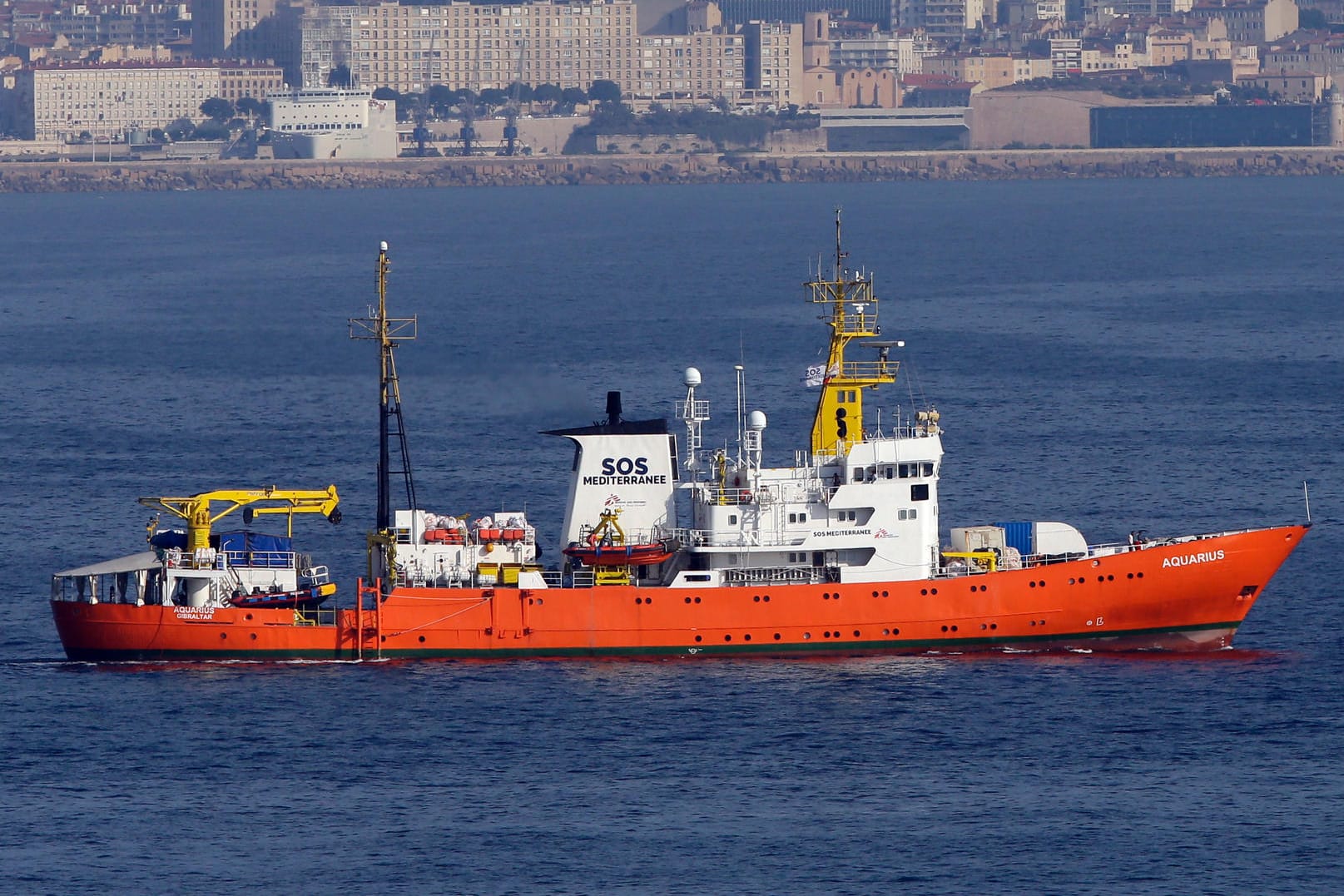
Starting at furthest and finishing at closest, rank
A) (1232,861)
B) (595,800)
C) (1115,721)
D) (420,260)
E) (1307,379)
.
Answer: (420,260)
(1307,379)
(1115,721)
(595,800)
(1232,861)

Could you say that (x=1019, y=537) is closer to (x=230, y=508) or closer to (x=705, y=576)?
(x=705, y=576)

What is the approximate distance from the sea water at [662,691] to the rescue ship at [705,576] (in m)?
0.85

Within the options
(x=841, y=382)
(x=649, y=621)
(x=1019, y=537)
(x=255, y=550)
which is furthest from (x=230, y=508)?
(x=1019, y=537)

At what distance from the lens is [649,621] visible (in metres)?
50.5

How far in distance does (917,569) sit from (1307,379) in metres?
48.0

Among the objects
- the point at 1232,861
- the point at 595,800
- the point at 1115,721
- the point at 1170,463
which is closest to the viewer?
the point at 1232,861

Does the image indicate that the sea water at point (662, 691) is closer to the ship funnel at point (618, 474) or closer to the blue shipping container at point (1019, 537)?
the blue shipping container at point (1019, 537)

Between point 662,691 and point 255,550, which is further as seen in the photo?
point 255,550

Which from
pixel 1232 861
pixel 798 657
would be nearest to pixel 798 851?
pixel 1232 861

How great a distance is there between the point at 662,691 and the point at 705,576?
3.37m

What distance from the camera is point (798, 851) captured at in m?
40.6

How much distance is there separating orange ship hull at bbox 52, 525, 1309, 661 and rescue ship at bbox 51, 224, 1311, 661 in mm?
39

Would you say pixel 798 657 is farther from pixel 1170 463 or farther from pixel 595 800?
pixel 1170 463

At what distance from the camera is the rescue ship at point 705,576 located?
50.6 metres
